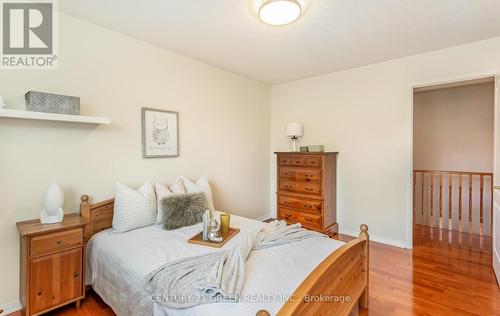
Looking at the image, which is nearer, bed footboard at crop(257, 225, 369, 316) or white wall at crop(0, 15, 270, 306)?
bed footboard at crop(257, 225, 369, 316)

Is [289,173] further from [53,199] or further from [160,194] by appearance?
[53,199]

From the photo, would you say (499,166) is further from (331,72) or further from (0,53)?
(0,53)

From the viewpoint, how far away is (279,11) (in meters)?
1.98

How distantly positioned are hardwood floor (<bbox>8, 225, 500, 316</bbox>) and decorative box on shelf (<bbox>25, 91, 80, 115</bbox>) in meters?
1.60

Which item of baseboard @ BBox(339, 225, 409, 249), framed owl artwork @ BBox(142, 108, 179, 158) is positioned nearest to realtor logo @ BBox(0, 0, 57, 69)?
framed owl artwork @ BBox(142, 108, 179, 158)

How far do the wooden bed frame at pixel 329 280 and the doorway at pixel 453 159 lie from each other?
2.45 meters

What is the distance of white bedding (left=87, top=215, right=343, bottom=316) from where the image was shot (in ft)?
4.02

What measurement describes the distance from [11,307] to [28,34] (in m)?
2.20

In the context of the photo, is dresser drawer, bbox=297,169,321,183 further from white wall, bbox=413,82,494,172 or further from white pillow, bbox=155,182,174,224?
white wall, bbox=413,82,494,172

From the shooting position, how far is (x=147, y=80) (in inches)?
108

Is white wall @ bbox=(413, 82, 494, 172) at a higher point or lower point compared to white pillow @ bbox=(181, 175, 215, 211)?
higher

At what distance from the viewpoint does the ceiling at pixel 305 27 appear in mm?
2059

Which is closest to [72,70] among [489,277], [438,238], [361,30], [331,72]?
[361,30]

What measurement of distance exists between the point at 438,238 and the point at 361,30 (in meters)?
3.11
